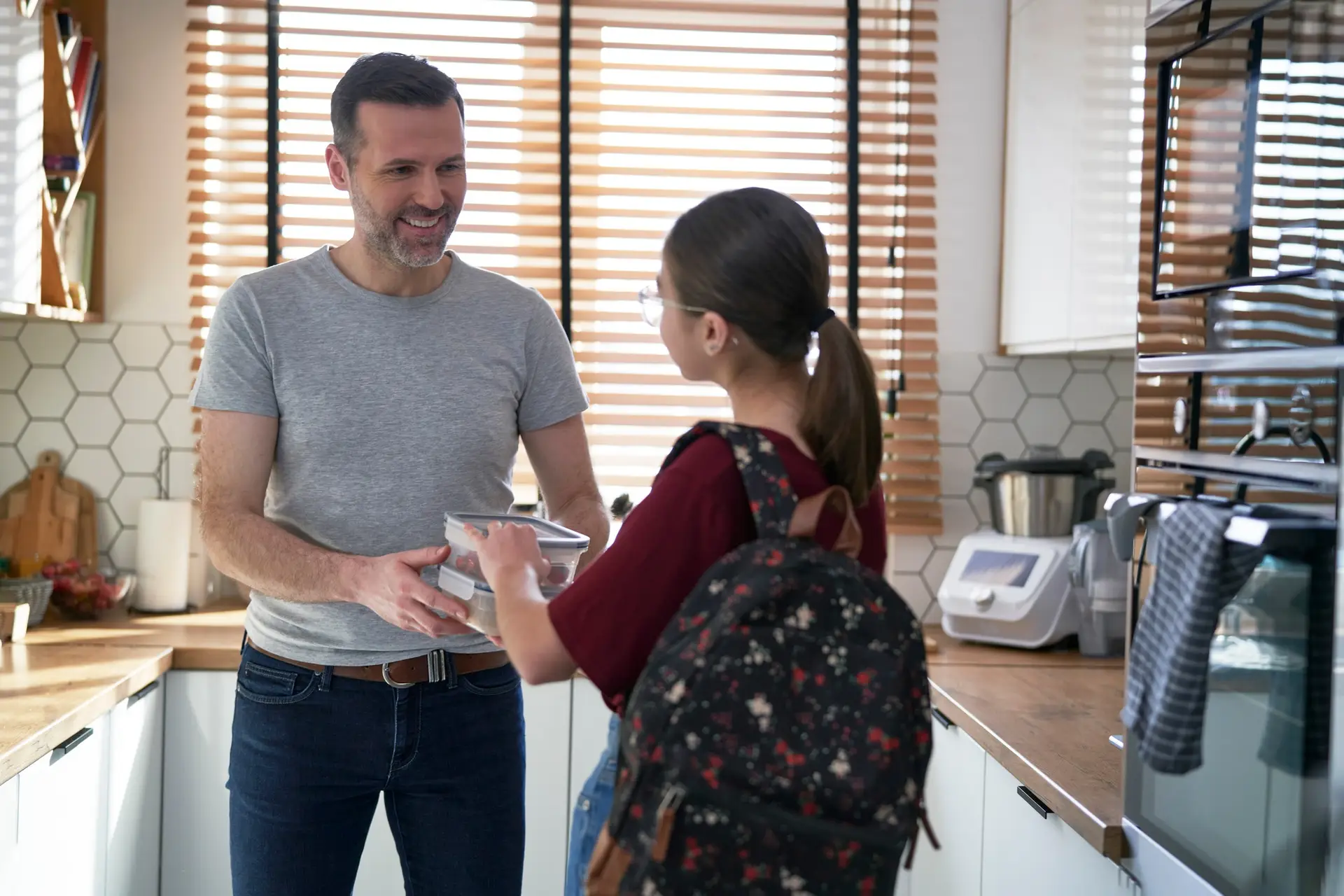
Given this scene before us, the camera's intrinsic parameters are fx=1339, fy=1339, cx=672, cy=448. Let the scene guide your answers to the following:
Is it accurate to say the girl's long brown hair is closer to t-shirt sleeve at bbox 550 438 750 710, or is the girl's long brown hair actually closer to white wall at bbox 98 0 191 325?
t-shirt sleeve at bbox 550 438 750 710

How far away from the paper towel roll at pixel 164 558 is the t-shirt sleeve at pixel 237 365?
147 cm

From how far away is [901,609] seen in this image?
1.20 m

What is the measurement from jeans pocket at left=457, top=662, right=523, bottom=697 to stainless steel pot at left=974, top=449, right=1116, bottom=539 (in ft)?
4.97

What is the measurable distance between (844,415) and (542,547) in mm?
381

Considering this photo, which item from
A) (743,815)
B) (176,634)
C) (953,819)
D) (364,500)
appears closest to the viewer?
(743,815)

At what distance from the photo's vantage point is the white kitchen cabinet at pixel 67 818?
2074 millimetres

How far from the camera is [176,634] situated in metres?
2.85

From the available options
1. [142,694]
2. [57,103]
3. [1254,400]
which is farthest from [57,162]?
[1254,400]

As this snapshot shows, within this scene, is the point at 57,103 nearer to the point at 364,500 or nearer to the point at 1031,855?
the point at 364,500

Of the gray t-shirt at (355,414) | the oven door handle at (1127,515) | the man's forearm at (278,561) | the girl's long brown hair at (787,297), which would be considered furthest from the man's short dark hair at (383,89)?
the oven door handle at (1127,515)

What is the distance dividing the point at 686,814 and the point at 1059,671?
5.98ft

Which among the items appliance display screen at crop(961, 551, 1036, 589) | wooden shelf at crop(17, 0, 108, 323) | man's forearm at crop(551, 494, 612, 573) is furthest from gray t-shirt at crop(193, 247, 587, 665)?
appliance display screen at crop(961, 551, 1036, 589)

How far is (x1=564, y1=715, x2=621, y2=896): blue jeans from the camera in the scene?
4.29 ft

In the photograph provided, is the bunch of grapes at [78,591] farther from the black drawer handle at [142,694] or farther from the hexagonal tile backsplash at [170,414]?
the black drawer handle at [142,694]
